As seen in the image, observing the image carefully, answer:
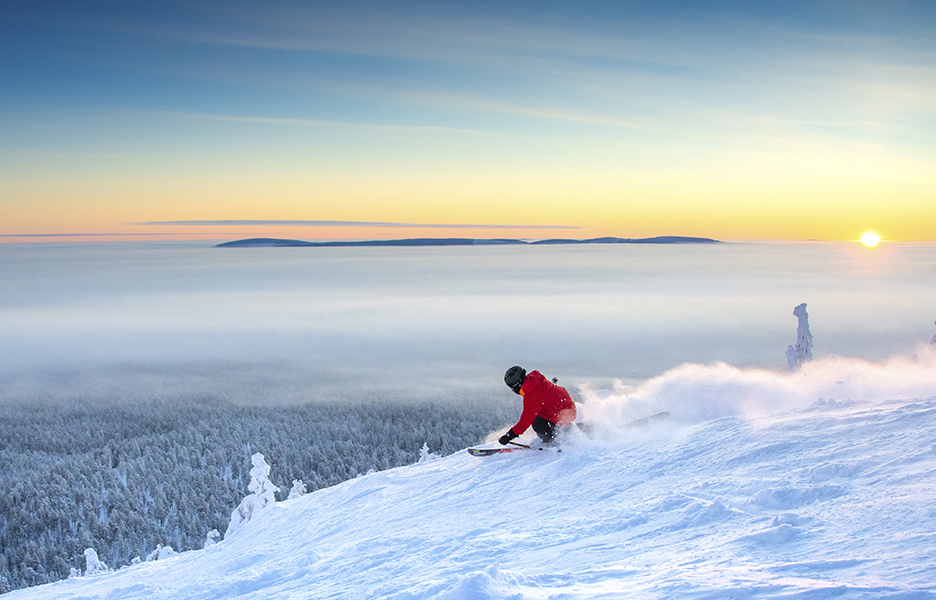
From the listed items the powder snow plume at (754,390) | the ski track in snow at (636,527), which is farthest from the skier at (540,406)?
the powder snow plume at (754,390)

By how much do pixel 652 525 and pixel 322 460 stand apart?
273 ft

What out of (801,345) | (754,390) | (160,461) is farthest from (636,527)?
(160,461)

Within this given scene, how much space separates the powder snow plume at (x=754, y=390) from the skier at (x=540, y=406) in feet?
3.00

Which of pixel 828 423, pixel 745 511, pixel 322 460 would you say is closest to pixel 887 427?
pixel 828 423

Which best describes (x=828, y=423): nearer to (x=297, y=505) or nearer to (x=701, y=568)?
(x=701, y=568)

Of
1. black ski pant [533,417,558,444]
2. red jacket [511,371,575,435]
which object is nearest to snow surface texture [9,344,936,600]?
black ski pant [533,417,558,444]

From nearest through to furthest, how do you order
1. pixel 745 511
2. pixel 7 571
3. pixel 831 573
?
pixel 831 573 → pixel 745 511 → pixel 7 571

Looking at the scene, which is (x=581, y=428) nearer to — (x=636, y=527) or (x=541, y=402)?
(x=541, y=402)

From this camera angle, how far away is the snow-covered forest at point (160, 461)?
59.4 m

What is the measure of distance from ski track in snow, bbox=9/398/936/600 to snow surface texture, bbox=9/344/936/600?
0.10 ft

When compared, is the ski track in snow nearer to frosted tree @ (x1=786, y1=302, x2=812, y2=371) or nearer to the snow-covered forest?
frosted tree @ (x1=786, y1=302, x2=812, y2=371)

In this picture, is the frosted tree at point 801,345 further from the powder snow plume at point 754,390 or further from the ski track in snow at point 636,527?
the ski track in snow at point 636,527

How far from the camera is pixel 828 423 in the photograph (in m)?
8.70

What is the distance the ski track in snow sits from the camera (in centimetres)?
517
